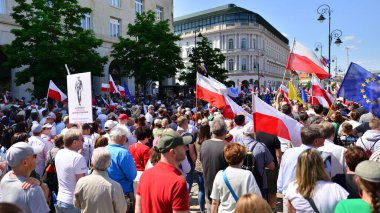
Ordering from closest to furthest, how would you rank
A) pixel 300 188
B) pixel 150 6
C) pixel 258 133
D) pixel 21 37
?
pixel 300 188, pixel 258 133, pixel 21 37, pixel 150 6

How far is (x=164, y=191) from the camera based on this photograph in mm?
2988

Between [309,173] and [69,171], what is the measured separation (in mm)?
3019

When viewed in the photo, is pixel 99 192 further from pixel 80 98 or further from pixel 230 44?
pixel 230 44

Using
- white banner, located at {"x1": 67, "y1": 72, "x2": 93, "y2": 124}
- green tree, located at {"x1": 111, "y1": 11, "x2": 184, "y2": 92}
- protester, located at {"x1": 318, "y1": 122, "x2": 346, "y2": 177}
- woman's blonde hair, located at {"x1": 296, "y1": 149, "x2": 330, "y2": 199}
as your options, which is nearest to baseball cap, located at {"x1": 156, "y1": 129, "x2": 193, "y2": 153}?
woman's blonde hair, located at {"x1": 296, "y1": 149, "x2": 330, "y2": 199}

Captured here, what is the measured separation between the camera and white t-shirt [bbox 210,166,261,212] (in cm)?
354

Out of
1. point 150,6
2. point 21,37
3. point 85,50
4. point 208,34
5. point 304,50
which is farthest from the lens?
point 208,34

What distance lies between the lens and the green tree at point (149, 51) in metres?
27.9

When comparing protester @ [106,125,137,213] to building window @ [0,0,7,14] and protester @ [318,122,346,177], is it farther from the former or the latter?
building window @ [0,0,7,14]

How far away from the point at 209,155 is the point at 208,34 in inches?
3213

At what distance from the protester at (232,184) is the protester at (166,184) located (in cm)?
71

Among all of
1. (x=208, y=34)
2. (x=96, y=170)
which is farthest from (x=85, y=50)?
(x=208, y=34)

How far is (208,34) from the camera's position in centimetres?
8419

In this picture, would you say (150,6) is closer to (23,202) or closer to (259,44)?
(23,202)

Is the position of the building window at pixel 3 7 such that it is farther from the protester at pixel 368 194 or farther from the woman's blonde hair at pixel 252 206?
the protester at pixel 368 194
